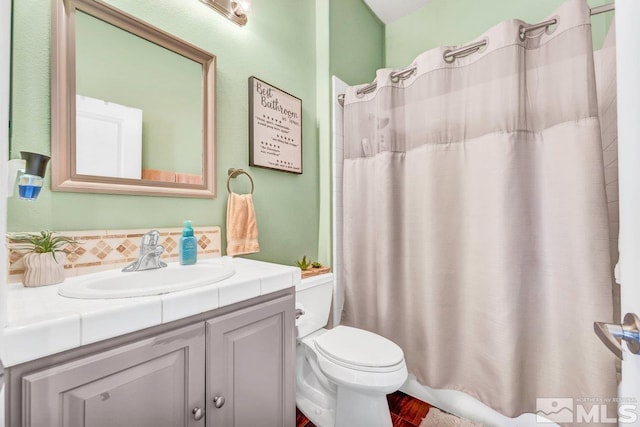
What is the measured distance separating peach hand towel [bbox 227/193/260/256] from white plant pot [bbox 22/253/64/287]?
1.97 ft

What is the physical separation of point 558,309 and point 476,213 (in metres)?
0.50

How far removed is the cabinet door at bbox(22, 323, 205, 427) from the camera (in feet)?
1.71

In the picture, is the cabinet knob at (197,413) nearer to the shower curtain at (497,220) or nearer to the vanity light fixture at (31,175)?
the vanity light fixture at (31,175)

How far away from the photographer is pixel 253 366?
0.86m

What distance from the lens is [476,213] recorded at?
51.3 inches

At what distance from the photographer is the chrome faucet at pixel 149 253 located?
0.98 m

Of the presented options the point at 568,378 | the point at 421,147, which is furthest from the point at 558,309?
the point at 421,147

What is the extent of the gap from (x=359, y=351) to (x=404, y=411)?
59cm

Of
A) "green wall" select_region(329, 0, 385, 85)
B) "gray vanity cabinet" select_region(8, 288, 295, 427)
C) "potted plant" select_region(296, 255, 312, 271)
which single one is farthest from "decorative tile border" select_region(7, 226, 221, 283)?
"green wall" select_region(329, 0, 385, 85)

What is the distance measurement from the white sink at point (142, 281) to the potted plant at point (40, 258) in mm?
48

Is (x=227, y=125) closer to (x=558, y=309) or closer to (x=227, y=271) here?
(x=227, y=271)

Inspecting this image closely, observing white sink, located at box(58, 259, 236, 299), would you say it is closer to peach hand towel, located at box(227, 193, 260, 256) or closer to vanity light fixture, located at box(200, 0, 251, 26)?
peach hand towel, located at box(227, 193, 260, 256)

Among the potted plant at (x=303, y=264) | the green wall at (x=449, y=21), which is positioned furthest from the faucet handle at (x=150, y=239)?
the green wall at (x=449, y=21)

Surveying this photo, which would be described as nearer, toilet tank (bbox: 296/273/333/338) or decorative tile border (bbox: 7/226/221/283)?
decorative tile border (bbox: 7/226/221/283)
